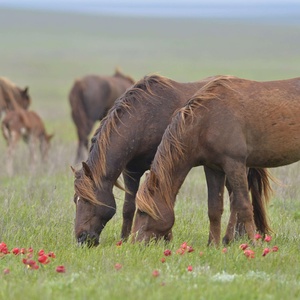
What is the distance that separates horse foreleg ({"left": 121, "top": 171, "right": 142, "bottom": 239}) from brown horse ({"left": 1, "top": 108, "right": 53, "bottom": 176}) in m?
7.68

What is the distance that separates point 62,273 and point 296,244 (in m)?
2.64

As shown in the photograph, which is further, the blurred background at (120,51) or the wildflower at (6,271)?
the blurred background at (120,51)

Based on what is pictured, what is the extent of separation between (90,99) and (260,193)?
11.3m

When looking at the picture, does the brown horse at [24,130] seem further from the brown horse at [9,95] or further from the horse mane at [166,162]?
the horse mane at [166,162]

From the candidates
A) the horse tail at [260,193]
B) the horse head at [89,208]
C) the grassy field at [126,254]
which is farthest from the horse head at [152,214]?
the horse tail at [260,193]

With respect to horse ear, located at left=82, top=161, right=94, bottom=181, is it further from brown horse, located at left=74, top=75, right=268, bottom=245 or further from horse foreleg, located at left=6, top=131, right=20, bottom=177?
horse foreleg, located at left=6, top=131, right=20, bottom=177

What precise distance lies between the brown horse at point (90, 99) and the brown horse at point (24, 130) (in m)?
1.83

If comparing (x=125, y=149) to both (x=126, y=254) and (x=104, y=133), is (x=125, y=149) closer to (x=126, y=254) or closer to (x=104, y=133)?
(x=104, y=133)

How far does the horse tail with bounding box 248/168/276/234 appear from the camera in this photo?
8.99m

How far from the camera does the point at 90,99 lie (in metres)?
20.0

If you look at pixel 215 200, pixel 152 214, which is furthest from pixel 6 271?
pixel 215 200

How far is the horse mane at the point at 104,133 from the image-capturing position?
8.24 meters

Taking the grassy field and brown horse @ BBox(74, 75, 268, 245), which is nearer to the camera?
the grassy field

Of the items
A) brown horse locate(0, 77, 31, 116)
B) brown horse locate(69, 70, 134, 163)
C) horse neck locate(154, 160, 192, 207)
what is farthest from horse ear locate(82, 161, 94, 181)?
brown horse locate(69, 70, 134, 163)
